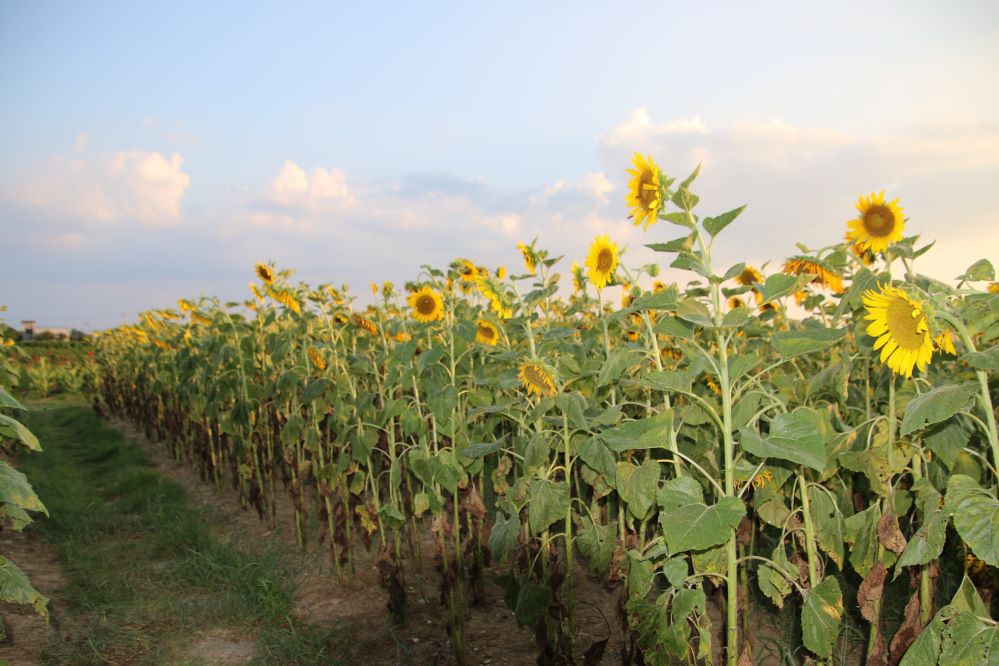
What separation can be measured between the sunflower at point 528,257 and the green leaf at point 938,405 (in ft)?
6.30

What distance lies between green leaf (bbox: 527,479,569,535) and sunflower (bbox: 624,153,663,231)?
1082 millimetres

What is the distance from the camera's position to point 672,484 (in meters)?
2.10

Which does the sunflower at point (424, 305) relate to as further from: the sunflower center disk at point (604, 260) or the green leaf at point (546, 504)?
the green leaf at point (546, 504)

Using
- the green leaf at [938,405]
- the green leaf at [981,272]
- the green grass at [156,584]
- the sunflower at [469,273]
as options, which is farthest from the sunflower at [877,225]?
the green grass at [156,584]

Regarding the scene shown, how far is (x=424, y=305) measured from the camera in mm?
4320

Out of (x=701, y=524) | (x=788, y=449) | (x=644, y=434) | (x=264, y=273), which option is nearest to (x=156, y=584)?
(x=264, y=273)

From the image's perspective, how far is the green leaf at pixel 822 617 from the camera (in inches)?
84.1

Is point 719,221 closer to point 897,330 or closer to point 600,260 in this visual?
point 897,330

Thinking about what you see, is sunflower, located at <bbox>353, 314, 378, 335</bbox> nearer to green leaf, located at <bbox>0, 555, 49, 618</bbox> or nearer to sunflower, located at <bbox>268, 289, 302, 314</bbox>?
sunflower, located at <bbox>268, 289, 302, 314</bbox>

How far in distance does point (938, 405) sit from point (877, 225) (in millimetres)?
1669

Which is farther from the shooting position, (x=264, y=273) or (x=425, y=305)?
(x=264, y=273)

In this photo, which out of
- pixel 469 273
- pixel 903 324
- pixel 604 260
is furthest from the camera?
pixel 469 273

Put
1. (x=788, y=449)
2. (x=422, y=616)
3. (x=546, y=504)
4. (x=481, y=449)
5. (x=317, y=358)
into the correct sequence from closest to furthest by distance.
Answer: (x=788, y=449) < (x=546, y=504) < (x=481, y=449) < (x=422, y=616) < (x=317, y=358)

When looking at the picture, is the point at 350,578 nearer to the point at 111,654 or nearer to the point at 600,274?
the point at 111,654
